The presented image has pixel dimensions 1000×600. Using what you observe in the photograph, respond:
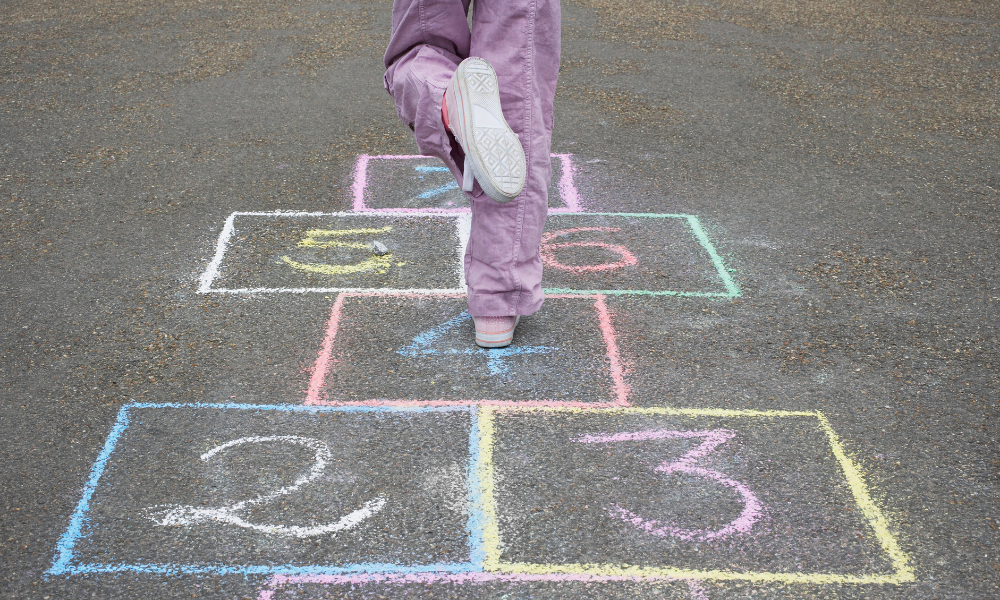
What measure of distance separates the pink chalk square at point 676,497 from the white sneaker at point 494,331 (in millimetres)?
405

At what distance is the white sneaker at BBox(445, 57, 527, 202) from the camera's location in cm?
278

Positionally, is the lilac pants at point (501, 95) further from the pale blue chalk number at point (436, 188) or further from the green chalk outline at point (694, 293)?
the pale blue chalk number at point (436, 188)

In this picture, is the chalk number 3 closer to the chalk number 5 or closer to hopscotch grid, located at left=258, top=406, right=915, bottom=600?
hopscotch grid, located at left=258, top=406, right=915, bottom=600

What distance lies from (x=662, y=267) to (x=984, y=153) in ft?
8.34

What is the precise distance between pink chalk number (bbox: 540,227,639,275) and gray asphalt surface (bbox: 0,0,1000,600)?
31 millimetres

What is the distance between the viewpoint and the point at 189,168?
15.8 ft

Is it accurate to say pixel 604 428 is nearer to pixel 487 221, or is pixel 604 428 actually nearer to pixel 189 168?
pixel 487 221

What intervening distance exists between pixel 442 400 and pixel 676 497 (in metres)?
0.79

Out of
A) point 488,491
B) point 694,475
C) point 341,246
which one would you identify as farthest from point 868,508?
point 341,246

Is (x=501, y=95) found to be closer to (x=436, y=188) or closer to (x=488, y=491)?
(x=488, y=491)

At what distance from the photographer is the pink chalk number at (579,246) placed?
3.81 metres

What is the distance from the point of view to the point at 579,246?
400 cm

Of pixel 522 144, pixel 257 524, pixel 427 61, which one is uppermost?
pixel 427 61

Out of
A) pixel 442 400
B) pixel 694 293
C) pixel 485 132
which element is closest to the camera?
pixel 485 132
